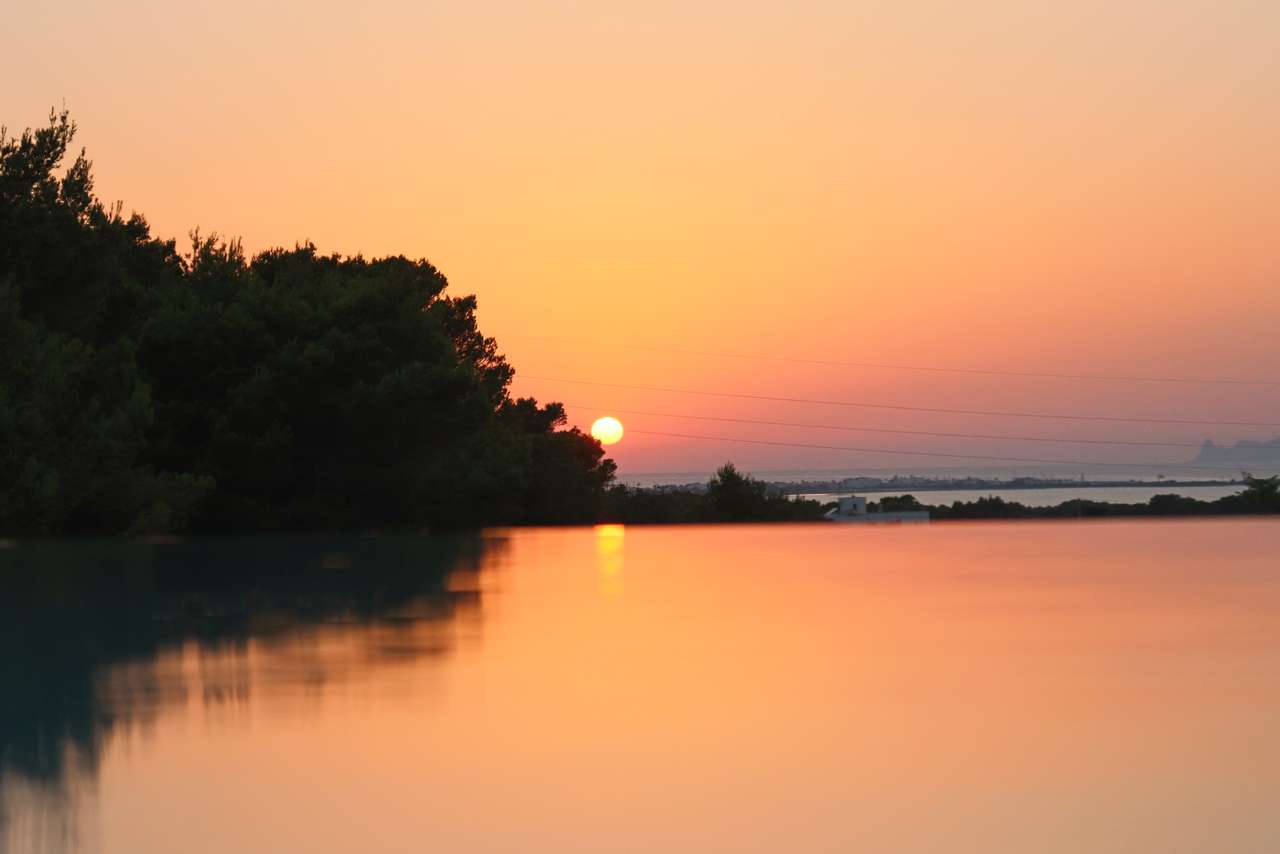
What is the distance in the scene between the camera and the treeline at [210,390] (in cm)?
2381

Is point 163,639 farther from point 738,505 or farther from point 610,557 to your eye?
point 738,505

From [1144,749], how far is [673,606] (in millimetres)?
6752

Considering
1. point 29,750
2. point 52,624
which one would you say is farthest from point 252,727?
point 52,624

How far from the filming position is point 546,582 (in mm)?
15828

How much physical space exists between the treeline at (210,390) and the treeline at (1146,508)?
36.1 ft

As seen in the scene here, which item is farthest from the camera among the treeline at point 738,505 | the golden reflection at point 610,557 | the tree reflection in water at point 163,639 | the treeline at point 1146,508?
the treeline at point 738,505

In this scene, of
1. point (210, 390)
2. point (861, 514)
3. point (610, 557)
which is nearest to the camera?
point (610, 557)

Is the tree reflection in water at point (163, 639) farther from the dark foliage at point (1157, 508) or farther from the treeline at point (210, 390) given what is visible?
the dark foliage at point (1157, 508)

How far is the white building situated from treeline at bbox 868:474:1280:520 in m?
0.70

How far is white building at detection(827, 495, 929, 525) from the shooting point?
3497cm

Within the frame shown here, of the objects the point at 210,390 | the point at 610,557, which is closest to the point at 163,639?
the point at 610,557

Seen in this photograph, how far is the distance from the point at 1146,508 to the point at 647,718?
1122 inches

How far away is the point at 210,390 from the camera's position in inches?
1198

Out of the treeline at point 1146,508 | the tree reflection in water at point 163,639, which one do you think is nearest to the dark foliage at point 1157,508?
the treeline at point 1146,508
